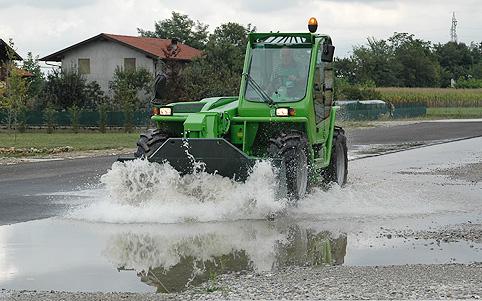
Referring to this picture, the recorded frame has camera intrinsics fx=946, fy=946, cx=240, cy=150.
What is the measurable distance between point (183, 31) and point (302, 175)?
77112 millimetres

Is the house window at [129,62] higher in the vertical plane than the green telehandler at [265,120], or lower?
higher

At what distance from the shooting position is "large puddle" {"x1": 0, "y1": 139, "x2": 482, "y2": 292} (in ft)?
33.1

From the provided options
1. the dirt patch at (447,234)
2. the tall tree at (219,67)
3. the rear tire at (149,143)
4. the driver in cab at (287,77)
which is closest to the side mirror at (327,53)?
the driver in cab at (287,77)

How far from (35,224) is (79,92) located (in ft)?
152

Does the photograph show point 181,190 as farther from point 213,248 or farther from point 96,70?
point 96,70

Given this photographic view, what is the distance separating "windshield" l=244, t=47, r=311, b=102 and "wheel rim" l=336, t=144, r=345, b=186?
2966 millimetres

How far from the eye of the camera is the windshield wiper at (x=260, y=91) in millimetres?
15461

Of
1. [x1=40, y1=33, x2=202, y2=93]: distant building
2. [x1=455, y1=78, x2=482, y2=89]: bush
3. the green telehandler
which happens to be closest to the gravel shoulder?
the green telehandler

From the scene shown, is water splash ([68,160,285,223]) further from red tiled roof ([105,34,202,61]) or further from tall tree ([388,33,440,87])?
tall tree ([388,33,440,87])

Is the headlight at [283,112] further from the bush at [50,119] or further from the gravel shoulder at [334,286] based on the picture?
the bush at [50,119]

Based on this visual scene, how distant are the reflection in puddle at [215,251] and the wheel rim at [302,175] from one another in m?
1.74

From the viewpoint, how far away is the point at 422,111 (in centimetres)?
7031

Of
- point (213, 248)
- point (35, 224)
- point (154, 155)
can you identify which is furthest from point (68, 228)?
point (213, 248)

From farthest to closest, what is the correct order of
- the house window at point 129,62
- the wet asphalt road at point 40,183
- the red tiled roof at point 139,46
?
1. the house window at point 129,62
2. the red tiled roof at point 139,46
3. the wet asphalt road at point 40,183
